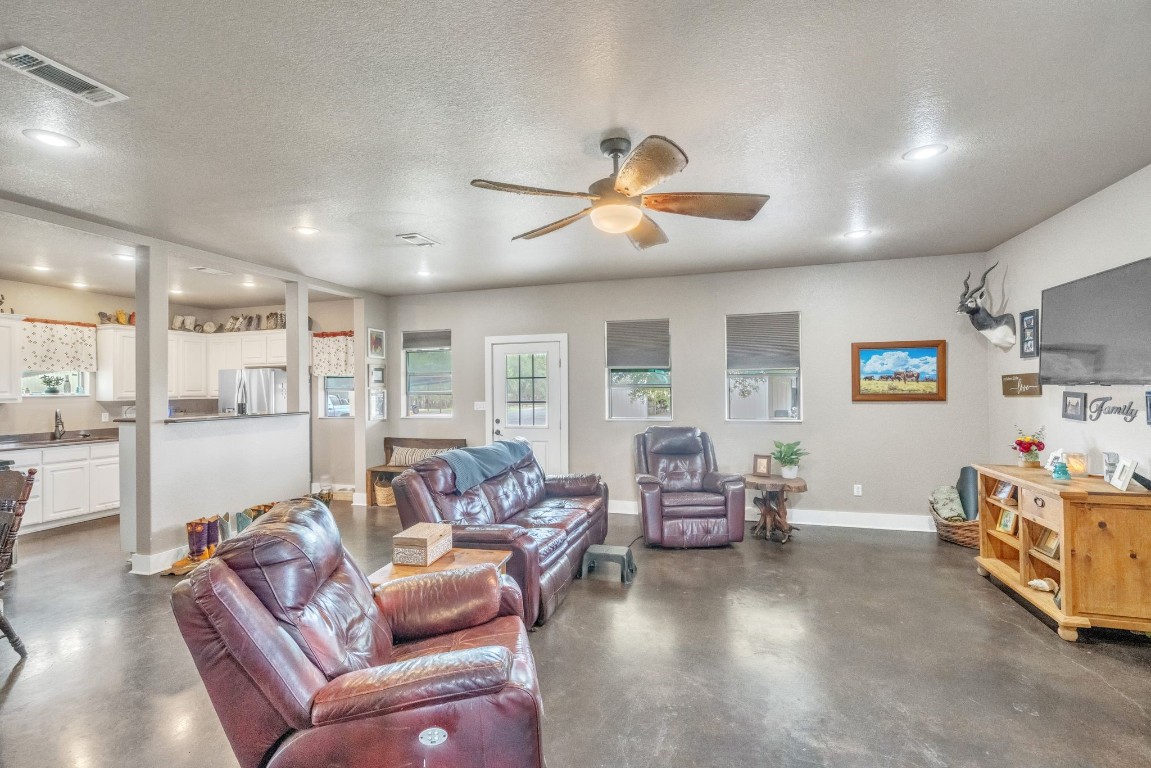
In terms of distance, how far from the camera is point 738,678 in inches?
102

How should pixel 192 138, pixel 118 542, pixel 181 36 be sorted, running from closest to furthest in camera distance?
pixel 181 36
pixel 192 138
pixel 118 542

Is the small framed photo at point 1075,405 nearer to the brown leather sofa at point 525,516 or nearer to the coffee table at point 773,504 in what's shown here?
the coffee table at point 773,504

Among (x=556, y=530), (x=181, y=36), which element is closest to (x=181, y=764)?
(x=556, y=530)

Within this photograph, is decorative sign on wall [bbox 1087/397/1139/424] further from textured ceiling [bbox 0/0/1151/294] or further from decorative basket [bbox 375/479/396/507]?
decorative basket [bbox 375/479/396/507]

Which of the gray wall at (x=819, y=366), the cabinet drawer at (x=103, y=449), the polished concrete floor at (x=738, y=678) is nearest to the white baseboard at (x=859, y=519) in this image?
the gray wall at (x=819, y=366)

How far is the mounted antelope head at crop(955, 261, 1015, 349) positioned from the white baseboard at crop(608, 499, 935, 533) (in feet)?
A: 5.97

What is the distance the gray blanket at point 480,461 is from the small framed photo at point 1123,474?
3.85 m

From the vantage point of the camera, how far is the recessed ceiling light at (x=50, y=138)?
2.54 metres

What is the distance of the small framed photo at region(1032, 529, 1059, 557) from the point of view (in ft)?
10.6

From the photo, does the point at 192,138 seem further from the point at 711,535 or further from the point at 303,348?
the point at 711,535

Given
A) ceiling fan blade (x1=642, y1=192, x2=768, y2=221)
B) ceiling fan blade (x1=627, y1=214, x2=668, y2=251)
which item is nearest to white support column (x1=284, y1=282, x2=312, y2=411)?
ceiling fan blade (x1=627, y1=214, x2=668, y2=251)

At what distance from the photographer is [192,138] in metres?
2.64

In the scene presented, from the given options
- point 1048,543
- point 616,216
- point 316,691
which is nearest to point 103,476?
point 316,691

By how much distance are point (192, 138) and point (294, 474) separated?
394cm
